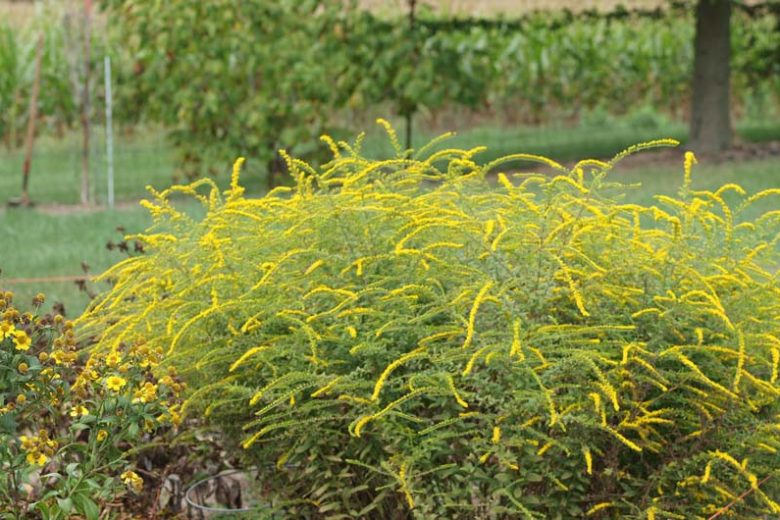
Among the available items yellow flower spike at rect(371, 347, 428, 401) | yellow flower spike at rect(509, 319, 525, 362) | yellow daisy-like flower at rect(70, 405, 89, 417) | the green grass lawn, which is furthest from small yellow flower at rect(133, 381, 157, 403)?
the green grass lawn

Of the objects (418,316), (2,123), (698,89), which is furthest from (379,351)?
(2,123)

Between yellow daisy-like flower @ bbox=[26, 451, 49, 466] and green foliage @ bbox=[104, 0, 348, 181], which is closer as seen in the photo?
yellow daisy-like flower @ bbox=[26, 451, 49, 466]

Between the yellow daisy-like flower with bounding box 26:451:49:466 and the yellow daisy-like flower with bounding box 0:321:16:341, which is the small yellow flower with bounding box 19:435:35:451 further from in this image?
the yellow daisy-like flower with bounding box 0:321:16:341

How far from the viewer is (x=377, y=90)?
43.9ft

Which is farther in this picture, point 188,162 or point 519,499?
point 188,162

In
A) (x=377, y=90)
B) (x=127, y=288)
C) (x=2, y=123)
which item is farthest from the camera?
(x=2, y=123)

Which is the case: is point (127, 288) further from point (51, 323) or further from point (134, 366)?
point (134, 366)

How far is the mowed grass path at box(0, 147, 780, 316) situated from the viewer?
773 centimetres

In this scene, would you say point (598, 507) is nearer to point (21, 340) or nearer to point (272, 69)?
point (21, 340)

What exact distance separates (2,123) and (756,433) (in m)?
14.8

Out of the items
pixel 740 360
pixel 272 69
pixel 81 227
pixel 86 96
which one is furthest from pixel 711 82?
pixel 740 360

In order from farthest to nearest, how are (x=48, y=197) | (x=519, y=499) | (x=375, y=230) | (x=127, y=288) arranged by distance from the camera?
(x=48, y=197)
(x=127, y=288)
(x=375, y=230)
(x=519, y=499)

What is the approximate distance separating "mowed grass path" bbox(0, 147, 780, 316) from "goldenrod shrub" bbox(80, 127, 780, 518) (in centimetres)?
267

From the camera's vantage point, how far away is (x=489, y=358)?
321 cm
